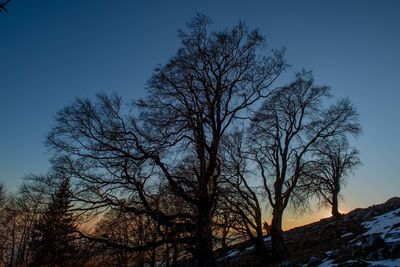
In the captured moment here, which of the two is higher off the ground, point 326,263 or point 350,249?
point 350,249

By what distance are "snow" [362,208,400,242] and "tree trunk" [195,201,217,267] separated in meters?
6.33

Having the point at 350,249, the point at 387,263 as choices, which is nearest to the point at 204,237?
the point at 350,249

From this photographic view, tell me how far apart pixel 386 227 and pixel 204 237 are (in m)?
7.83

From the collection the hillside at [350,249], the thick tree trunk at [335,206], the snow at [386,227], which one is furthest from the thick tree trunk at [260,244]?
the thick tree trunk at [335,206]

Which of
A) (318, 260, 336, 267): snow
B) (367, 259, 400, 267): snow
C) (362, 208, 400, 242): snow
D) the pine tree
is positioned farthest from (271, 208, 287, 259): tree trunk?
the pine tree

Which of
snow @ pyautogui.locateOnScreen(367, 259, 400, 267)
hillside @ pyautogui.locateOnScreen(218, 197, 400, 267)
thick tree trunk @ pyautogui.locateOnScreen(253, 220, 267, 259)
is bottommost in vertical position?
snow @ pyautogui.locateOnScreen(367, 259, 400, 267)

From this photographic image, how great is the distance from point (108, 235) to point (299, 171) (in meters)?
9.76

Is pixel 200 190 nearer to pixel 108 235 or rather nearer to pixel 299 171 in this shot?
pixel 108 235

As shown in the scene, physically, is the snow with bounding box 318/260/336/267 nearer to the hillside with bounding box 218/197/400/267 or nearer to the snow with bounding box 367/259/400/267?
the hillside with bounding box 218/197/400/267

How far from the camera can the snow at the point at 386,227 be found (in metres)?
13.1

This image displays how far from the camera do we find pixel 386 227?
1561cm

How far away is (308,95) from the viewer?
19031mm

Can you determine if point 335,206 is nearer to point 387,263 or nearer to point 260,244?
point 260,244

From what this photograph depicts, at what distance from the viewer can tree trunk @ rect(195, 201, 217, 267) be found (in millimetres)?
14258
